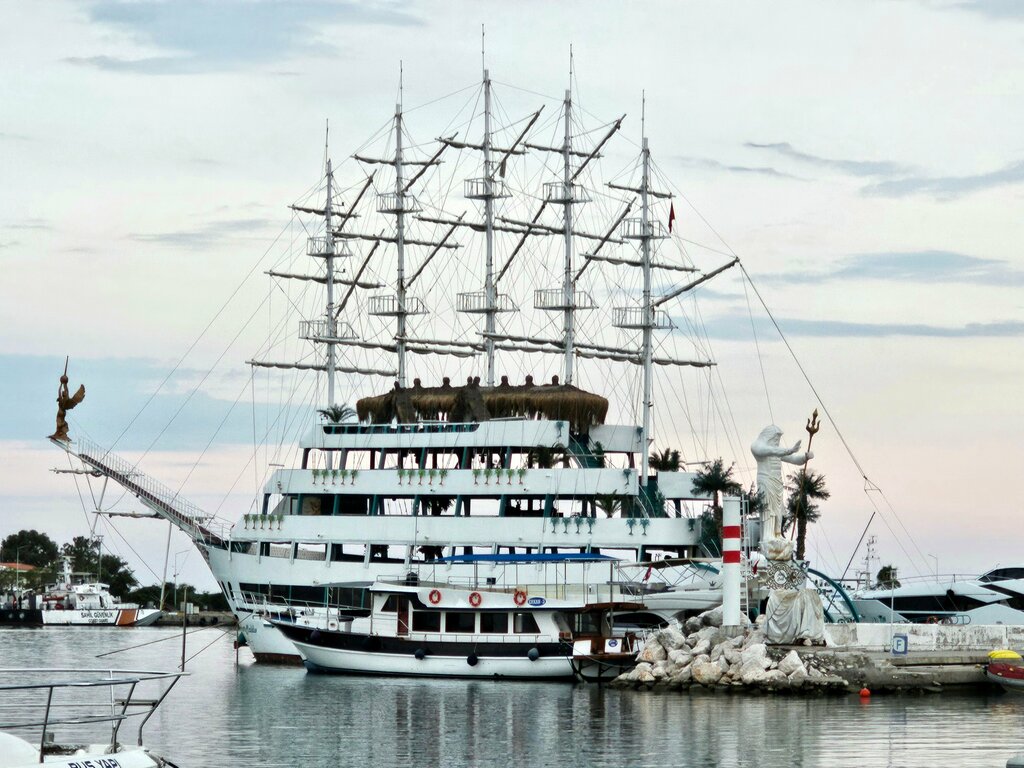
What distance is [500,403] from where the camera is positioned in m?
64.2

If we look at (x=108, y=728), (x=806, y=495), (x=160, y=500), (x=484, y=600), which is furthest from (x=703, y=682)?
(x=160, y=500)

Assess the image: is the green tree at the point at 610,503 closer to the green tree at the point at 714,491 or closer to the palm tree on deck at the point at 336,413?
the green tree at the point at 714,491

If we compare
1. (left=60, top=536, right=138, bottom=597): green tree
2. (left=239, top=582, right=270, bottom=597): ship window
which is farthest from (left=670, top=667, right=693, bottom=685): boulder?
(left=60, top=536, right=138, bottom=597): green tree

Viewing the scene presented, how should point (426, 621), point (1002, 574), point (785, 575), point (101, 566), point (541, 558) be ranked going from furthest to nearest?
point (101, 566) → point (1002, 574) → point (541, 558) → point (426, 621) → point (785, 575)

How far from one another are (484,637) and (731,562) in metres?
8.12

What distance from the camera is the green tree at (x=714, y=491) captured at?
60.3m

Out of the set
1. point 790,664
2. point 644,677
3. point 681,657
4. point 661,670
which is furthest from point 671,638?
point 790,664

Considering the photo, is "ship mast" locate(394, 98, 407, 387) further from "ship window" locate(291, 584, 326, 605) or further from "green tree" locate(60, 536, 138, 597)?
"green tree" locate(60, 536, 138, 597)

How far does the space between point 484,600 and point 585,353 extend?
1858 cm

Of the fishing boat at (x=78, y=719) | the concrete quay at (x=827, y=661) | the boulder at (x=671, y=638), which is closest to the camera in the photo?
the fishing boat at (x=78, y=719)

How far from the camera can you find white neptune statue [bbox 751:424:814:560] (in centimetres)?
5006

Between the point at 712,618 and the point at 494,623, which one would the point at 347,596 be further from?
the point at 712,618

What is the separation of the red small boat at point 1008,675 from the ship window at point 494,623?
46.9 feet

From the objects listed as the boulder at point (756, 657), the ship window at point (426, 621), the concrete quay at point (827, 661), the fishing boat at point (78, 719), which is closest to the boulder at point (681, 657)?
the concrete quay at point (827, 661)
